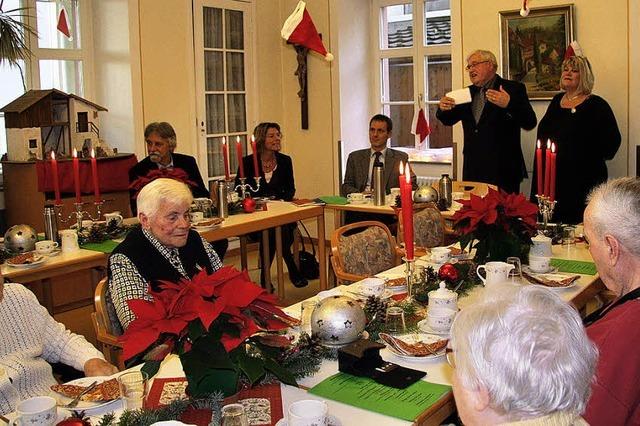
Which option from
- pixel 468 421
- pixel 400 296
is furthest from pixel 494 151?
pixel 468 421

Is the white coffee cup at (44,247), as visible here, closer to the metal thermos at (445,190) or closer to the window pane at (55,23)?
the metal thermos at (445,190)

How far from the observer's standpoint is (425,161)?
24.8ft

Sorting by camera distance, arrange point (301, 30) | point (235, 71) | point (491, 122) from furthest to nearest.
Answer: point (235, 71) < point (301, 30) < point (491, 122)

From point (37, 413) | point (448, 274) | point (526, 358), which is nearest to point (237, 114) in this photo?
point (448, 274)

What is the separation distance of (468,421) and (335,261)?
2522 mm

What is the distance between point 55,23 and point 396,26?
10.4 ft

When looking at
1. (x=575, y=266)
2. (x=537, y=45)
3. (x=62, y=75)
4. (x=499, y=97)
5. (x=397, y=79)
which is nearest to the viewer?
(x=575, y=266)

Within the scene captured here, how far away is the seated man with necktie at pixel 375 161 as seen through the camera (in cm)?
615

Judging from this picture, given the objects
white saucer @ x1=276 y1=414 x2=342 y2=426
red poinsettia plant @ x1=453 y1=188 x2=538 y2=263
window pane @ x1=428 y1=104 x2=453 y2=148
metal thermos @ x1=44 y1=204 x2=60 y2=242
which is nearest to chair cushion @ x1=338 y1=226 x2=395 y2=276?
red poinsettia plant @ x1=453 y1=188 x2=538 y2=263

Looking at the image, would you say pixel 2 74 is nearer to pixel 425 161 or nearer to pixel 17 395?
pixel 425 161

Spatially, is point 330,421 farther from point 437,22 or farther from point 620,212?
point 437,22

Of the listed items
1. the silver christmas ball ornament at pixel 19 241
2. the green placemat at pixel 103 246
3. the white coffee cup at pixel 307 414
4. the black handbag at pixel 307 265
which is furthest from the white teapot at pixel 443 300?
the black handbag at pixel 307 265

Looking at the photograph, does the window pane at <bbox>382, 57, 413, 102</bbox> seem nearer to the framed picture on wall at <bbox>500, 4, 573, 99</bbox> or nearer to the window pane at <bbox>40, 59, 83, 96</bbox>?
the framed picture on wall at <bbox>500, 4, 573, 99</bbox>

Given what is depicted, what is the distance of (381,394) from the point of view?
2141mm
